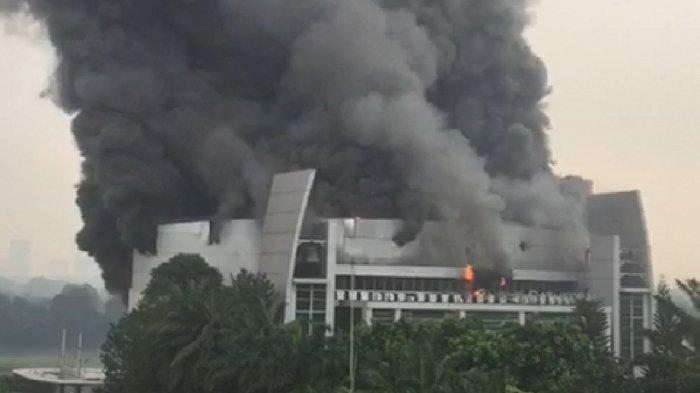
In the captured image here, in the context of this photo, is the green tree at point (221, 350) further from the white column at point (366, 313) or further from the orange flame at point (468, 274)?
the orange flame at point (468, 274)

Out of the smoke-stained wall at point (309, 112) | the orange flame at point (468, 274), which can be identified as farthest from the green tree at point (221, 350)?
the smoke-stained wall at point (309, 112)

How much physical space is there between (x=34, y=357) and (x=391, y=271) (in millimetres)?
74097

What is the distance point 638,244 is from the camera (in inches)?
2522

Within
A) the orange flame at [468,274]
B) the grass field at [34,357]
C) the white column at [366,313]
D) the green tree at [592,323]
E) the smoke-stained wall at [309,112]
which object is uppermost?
the smoke-stained wall at [309,112]

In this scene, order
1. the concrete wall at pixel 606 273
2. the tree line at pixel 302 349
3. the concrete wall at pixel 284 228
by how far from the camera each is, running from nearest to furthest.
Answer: the tree line at pixel 302 349
the concrete wall at pixel 284 228
the concrete wall at pixel 606 273

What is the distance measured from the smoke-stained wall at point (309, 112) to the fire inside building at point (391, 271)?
1312mm

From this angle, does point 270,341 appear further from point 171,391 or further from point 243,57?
point 243,57

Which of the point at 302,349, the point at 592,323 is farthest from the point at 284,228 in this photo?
the point at 592,323

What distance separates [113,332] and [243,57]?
21.5 m

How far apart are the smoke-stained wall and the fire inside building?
131 centimetres

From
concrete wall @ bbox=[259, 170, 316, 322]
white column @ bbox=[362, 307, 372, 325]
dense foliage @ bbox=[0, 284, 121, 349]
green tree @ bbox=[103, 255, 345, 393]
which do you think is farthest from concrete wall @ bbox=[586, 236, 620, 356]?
dense foliage @ bbox=[0, 284, 121, 349]

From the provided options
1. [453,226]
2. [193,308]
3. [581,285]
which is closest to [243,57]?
[453,226]

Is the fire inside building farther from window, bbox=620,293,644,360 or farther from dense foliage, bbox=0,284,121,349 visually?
dense foliage, bbox=0,284,121,349

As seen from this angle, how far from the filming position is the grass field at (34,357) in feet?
349
